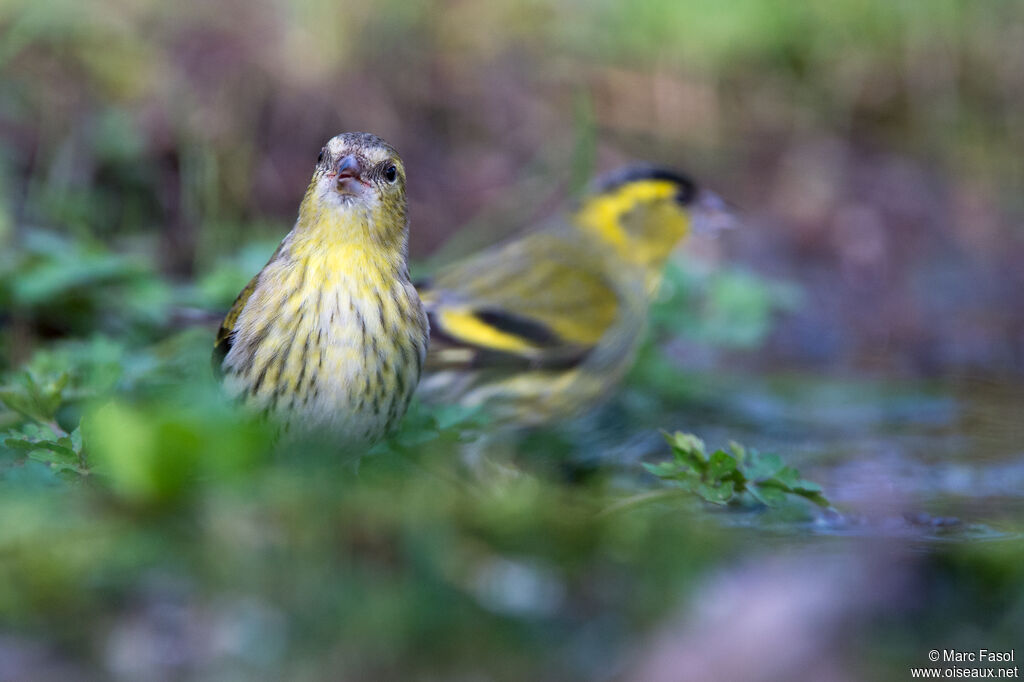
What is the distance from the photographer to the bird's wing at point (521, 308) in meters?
3.80

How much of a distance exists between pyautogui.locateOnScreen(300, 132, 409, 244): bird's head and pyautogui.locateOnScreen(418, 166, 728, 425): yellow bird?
0.84m

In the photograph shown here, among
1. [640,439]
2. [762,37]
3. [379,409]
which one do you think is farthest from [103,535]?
[762,37]

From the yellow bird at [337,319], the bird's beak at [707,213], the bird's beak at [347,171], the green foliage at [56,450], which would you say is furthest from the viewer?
the bird's beak at [707,213]

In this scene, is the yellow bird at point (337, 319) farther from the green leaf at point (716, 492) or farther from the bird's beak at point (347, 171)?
the green leaf at point (716, 492)

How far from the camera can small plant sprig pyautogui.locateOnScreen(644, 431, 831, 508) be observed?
2475mm

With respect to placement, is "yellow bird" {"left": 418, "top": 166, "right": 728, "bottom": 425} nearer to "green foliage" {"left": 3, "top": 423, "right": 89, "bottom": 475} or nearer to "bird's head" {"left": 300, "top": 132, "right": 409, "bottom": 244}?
"bird's head" {"left": 300, "top": 132, "right": 409, "bottom": 244}

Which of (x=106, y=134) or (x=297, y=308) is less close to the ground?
(x=106, y=134)

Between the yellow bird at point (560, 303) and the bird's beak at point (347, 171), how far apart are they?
3.04 feet

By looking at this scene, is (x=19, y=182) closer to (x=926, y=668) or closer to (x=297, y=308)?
(x=297, y=308)

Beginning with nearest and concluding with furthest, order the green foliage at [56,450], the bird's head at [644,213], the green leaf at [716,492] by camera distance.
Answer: the green foliage at [56,450]
the green leaf at [716,492]
the bird's head at [644,213]

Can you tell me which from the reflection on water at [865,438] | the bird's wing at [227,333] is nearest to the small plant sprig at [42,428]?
the bird's wing at [227,333]

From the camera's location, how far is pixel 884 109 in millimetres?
7793

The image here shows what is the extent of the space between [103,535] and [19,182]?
13.1 ft

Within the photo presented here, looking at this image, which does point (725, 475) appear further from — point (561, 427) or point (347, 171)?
point (561, 427)
